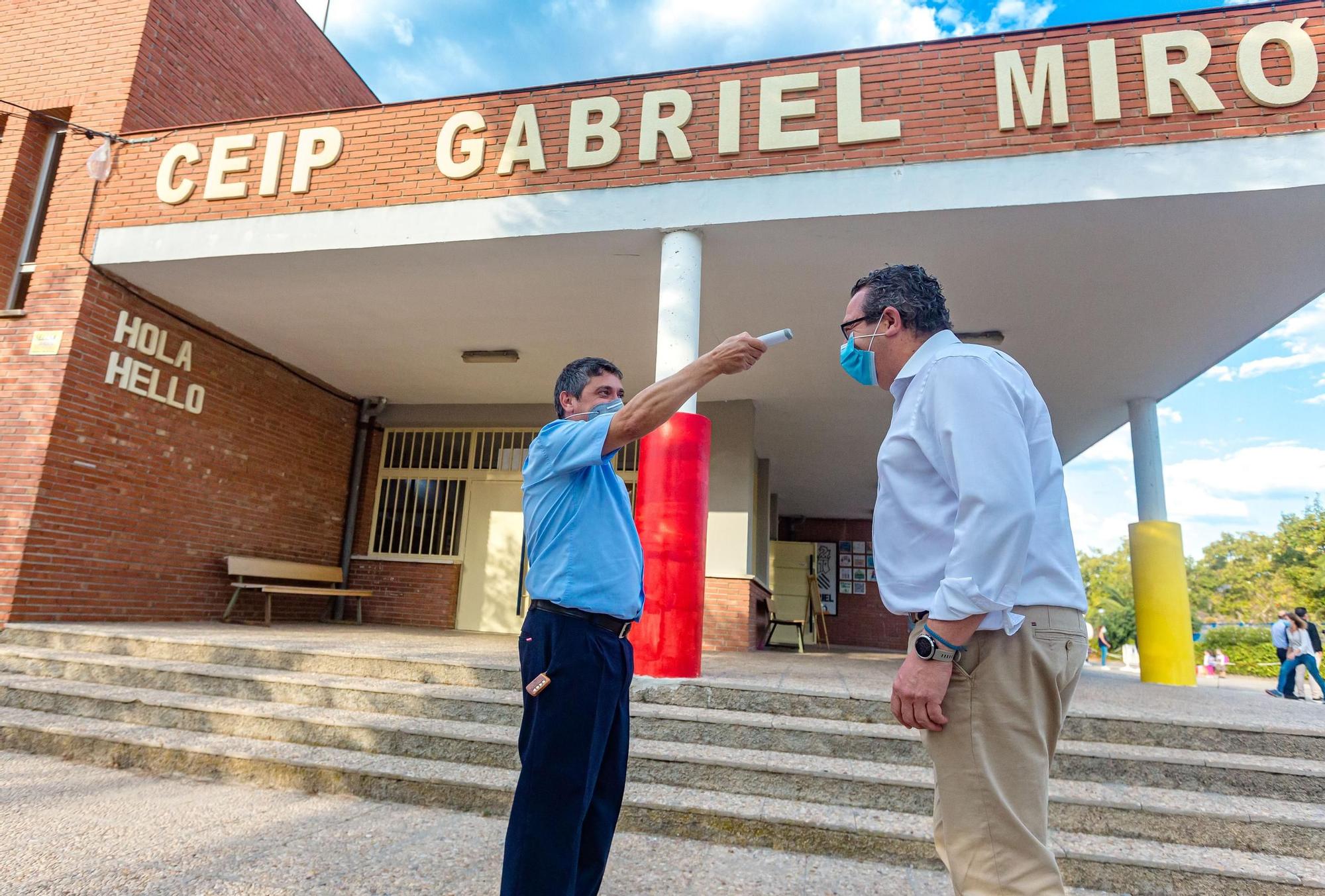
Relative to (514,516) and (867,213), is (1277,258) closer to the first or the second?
(867,213)

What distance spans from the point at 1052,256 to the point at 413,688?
18.7 feet

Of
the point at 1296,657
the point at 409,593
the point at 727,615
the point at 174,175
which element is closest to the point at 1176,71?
the point at 727,615

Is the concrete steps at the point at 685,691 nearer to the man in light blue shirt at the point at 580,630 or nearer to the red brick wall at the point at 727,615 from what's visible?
the man in light blue shirt at the point at 580,630

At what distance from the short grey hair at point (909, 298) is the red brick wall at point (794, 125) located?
13.8 feet

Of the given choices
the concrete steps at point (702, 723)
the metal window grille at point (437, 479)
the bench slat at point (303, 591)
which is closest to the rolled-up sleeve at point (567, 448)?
the concrete steps at point (702, 723)

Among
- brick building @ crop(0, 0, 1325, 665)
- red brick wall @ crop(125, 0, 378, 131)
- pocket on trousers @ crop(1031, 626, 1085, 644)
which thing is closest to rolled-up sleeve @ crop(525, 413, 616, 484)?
pocket on trousers @ crop(1031, 626, 1085, 644)

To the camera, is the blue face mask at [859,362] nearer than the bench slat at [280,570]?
Yes

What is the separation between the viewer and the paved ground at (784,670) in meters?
4.40

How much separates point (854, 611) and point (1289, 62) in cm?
1536

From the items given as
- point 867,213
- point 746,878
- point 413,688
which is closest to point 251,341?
point 413,688

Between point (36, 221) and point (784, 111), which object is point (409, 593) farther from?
point (784, 111)

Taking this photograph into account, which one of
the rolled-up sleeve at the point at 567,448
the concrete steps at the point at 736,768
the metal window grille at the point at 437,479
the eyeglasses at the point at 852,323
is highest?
the metal window grille at the point at 437,479

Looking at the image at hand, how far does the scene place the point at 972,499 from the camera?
146 centimetres

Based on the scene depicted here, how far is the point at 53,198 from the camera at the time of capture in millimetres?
7363
